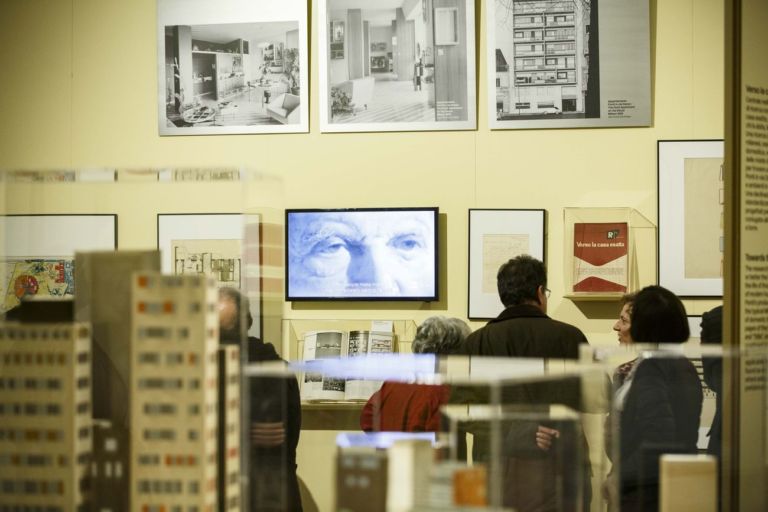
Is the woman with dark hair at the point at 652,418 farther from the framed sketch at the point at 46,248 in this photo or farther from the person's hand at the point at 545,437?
the framed sketch at the point at 46,248

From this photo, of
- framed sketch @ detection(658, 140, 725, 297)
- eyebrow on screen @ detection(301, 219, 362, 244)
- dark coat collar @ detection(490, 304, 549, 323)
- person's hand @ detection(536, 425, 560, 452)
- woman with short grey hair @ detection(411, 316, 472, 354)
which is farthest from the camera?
eyebrow on screen @ detection(301, 219, 362, 244)

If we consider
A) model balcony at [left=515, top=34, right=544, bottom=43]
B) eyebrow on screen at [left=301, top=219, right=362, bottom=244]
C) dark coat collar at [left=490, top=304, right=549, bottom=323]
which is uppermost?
model balcony at [left=515, top=34, right=544, bottom=43]

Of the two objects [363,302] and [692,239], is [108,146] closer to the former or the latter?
[363,302]

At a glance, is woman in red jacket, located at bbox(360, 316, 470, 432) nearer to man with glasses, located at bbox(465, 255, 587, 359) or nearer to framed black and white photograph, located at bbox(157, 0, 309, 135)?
man with glasses, located at bbox(465, 255, 587, 359)

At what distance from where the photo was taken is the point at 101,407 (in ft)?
6.66

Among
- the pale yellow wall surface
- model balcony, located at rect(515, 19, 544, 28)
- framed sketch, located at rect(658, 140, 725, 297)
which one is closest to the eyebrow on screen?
the pale yellow wall surface

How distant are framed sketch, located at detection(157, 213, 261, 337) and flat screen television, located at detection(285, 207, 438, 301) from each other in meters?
3.21

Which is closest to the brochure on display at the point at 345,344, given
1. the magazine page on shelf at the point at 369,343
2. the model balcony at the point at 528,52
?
the magazine page on shelf at the point at 369,343

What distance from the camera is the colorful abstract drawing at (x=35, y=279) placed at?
6.89ft

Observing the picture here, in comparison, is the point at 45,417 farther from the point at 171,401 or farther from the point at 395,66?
the point at 395,66

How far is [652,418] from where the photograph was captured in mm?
2707

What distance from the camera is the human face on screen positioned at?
5.45m

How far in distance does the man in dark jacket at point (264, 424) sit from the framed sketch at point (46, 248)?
32 centimetres

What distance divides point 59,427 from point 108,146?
4.08 m
